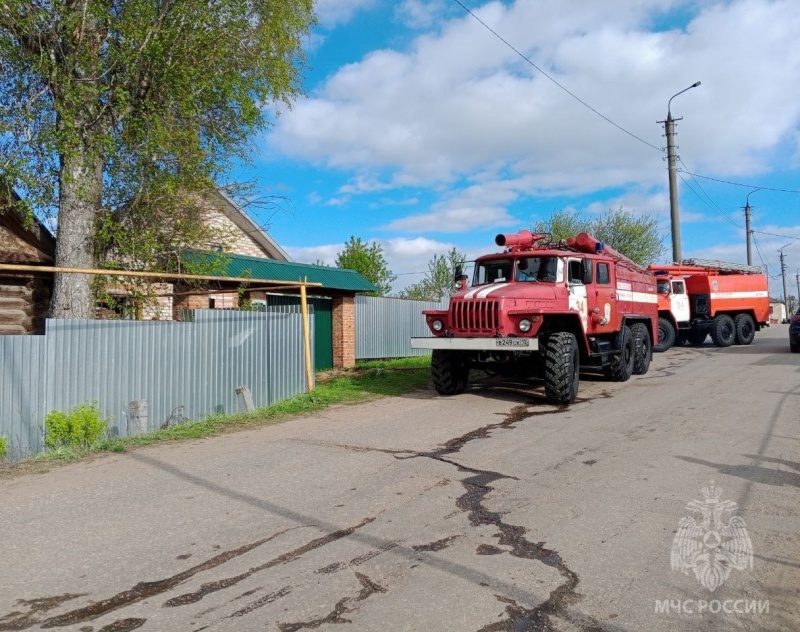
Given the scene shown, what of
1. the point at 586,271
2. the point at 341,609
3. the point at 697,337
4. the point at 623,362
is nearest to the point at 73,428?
the point at 341,609

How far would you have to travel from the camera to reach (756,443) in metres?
6.94

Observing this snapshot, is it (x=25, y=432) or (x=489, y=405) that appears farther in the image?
(x=489, y=405)

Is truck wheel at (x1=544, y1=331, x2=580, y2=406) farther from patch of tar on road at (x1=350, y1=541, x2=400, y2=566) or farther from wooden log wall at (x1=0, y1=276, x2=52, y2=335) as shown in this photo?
wooden log wall at (x1=0, y1=276, x2=52, y2=335)

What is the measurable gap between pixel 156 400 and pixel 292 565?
545 centimetres

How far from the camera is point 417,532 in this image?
14.4ft

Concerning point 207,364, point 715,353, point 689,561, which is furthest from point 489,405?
point 715,353

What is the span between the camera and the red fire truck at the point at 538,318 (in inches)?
384

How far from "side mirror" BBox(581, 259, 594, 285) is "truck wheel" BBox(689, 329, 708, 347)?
13.3 meters

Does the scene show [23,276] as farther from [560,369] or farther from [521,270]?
[560,369]

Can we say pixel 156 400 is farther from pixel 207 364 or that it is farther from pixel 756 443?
pixel 756 443

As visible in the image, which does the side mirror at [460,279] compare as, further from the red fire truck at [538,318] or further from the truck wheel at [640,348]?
the truck wheel at [640,348]

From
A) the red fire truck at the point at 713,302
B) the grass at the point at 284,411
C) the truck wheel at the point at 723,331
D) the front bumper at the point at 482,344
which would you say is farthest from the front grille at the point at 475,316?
the truck wheel at the point at 723,331

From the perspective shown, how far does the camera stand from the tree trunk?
9305mm

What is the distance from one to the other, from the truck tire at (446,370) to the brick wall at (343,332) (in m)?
6.81
